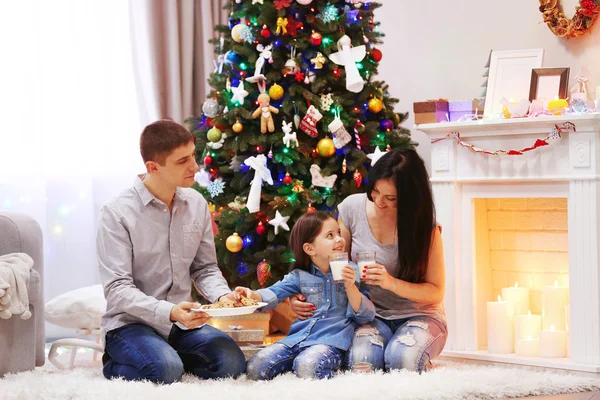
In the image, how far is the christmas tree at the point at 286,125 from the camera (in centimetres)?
398

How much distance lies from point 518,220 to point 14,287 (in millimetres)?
2319

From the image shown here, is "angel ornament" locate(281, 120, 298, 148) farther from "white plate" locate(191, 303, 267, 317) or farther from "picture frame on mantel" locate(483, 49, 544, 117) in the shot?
"white plate" locate(191, 303, 267, 317)

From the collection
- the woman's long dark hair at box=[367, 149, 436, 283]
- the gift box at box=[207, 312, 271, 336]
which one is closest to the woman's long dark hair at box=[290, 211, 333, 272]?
the woman's long dark hair at box=[367, 149, 436, 283]

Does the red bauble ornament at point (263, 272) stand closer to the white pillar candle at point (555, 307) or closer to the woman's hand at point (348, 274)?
the woman's hand at point (348, 274)

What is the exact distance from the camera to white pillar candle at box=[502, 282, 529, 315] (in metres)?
3.81

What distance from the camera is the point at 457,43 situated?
183 inches

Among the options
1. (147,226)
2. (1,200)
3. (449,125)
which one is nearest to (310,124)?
(449,125)

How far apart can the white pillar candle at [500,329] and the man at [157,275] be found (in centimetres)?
129

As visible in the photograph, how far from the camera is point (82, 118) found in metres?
4.88

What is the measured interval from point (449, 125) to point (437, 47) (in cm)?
126

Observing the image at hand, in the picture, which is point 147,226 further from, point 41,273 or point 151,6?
point 151,6

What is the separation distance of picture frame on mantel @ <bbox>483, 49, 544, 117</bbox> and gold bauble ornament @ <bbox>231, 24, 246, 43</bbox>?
1.27 meters

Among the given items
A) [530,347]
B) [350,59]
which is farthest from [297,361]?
[350,59]

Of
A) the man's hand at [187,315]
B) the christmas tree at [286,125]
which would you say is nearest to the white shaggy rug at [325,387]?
the man's hand at [187,315]
